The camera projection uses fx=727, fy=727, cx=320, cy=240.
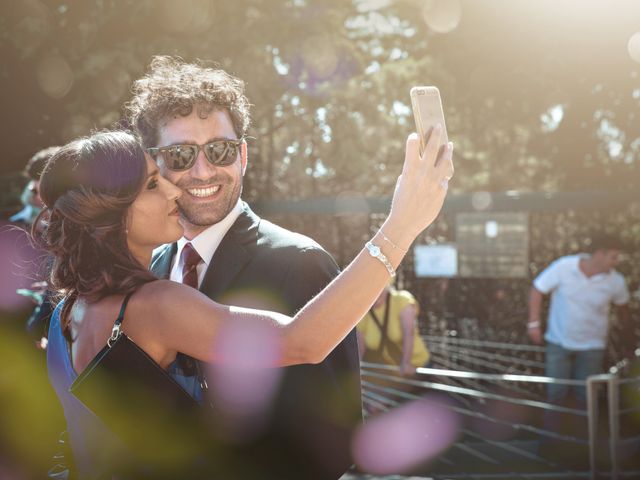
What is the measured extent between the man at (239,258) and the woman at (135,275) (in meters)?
0.11

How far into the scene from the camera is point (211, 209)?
8.48 feet

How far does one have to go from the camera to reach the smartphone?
173 centimetres

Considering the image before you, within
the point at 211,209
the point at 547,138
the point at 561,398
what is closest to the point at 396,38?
the point at 547,138

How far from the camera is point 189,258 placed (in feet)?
8.31

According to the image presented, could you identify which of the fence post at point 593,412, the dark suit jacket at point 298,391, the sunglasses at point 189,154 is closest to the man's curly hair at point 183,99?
the sunglasses at point 189,154

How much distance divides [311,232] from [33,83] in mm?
4363

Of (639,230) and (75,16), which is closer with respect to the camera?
(639,230)

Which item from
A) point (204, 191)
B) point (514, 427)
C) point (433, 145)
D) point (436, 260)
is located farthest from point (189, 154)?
point (436, 260)

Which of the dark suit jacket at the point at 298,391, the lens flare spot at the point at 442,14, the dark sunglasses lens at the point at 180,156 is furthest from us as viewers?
the lens flare spot at the point at 442,14

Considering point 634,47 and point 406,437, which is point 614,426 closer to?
point 406,437

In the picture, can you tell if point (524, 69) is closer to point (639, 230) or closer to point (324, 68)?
point (324, 68)

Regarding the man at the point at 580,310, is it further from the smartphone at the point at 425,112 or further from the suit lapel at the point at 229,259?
the smartphone at the point at 425,112

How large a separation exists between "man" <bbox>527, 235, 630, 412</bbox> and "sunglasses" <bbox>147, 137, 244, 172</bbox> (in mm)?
5649

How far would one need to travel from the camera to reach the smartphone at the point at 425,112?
173 cm
